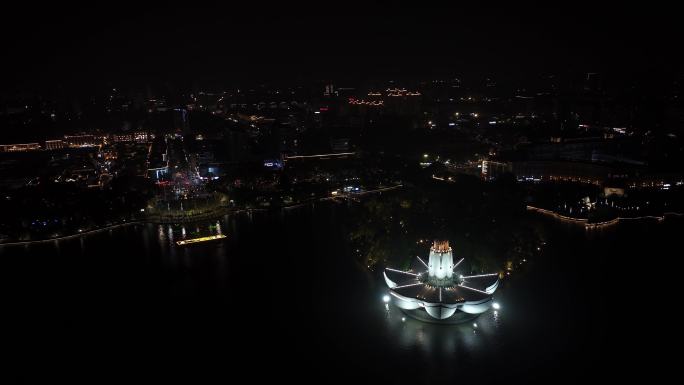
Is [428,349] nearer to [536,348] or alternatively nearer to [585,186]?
[536,348]

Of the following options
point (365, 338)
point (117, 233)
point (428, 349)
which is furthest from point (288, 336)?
point (117, 233)

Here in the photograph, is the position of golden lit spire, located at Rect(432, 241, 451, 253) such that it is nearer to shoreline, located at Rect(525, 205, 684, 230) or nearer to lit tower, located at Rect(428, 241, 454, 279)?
lit tower, located at Rect(428, 241, 454, 279)

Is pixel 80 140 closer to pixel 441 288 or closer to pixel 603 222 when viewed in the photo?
pixel 603 222

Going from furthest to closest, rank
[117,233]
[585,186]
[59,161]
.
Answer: [59,161] < [585,186] < [117,233]

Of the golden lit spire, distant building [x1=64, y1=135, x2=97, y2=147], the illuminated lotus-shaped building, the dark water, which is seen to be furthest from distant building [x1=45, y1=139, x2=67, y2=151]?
the golden lit spire

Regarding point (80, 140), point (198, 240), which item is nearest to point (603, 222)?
point (198, 240)

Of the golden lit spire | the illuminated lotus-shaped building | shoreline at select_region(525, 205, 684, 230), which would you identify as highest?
the golden lit spire
